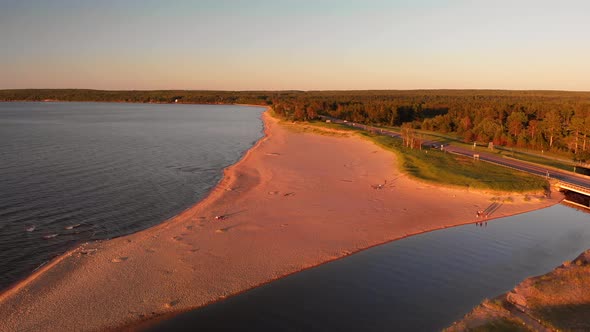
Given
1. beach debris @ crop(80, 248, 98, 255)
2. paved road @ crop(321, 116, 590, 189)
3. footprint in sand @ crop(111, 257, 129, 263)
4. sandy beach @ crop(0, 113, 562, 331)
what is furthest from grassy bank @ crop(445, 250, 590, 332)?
paved road @ crop(321, 116, 590, 189)

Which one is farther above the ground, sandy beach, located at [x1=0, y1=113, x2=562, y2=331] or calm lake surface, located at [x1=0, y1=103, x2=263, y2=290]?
calm lake surface, located at [x1=0, y1=103, x2=263, y2=290]

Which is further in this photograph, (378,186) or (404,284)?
(378,186)

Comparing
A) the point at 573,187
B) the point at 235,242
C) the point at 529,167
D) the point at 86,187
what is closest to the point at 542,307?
the point at 235,242

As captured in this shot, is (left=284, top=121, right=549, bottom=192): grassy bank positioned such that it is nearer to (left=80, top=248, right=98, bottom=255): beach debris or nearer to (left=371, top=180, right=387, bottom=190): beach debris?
(left=371, top=180, right=387, bottom=190): beach debris

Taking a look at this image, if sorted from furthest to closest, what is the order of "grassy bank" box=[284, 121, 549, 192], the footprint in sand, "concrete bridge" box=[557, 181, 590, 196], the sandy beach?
"grassy bank" box=[284, 121, 549, 192] → "concrete bridge" box=[557, 181, 590, 196] → the footprint in sand → the sandy beach

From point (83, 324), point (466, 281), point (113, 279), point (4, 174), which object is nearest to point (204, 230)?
point (113, 279)

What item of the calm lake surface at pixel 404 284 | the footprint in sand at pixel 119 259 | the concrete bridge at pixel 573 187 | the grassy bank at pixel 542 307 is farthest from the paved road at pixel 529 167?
the footprint in sand at pixel 119 259

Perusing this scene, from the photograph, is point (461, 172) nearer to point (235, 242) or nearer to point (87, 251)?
point (235, 242)
